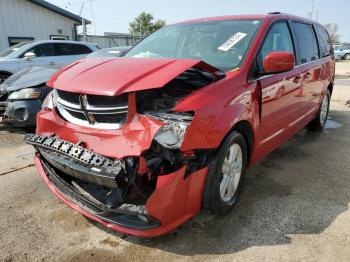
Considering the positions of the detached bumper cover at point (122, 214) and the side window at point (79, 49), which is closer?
the detached bumper cover at point (122, 214)

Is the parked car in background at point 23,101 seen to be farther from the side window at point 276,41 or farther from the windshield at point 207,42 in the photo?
the side window at point 276,41

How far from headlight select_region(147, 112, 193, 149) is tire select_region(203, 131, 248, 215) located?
400 mm

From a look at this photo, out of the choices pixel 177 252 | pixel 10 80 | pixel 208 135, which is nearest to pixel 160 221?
pixel 177 252

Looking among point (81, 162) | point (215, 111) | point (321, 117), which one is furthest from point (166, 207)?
point (321, 117)

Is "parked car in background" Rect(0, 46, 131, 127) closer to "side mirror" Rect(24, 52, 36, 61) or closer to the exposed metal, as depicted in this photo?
the exposed metal

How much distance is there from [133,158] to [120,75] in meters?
0.70

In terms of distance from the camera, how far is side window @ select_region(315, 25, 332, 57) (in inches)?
204

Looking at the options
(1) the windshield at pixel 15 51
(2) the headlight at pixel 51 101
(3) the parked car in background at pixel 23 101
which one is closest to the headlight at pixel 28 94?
(3) the parked car in background at pixel 23 101

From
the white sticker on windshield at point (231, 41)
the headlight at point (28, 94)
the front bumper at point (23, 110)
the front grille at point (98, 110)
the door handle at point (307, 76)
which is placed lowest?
the front bumper at point (23, 110)

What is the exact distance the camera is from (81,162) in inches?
94.8

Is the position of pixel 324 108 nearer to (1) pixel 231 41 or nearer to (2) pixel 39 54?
(1) pixel 231 41

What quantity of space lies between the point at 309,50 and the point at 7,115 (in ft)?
15.1

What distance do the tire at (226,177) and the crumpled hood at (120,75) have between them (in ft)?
2.12

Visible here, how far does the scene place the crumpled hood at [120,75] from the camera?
2455 millimetres
